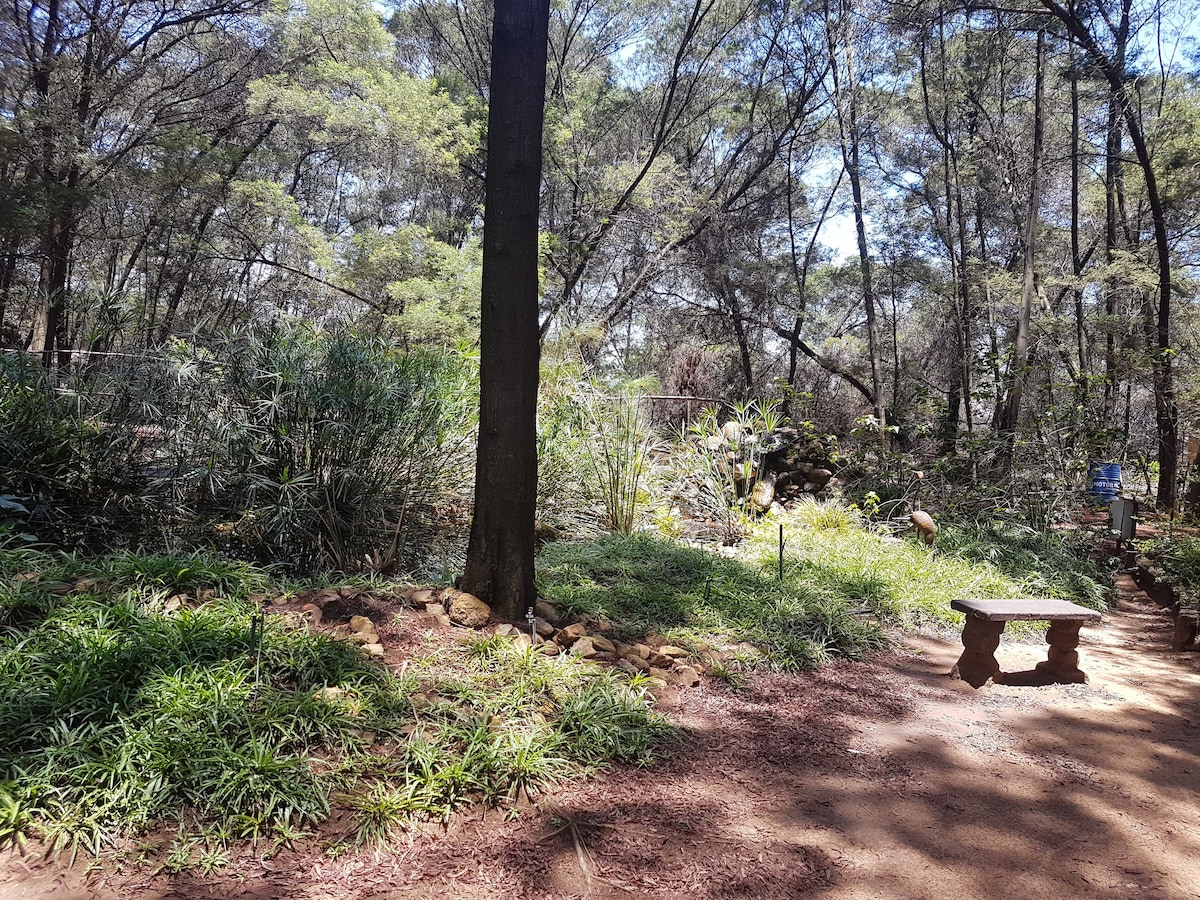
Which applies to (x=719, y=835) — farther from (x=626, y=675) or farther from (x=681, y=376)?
(x=681, y=376)

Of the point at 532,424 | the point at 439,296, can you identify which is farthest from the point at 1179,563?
the point at 439,296

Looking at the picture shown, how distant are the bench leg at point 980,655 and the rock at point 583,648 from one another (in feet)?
6.10

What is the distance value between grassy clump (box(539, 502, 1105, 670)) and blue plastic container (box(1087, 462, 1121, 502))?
1081mm

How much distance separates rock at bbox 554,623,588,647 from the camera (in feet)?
9.78

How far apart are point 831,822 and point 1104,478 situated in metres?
6.31

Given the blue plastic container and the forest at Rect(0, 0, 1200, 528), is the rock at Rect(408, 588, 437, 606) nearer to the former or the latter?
the forest at Rect(0, 0, 1200, 528)

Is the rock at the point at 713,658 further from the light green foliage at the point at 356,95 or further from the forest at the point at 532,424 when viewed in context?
the light green foliage at the point at 356,95

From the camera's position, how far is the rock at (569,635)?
2.98 meters

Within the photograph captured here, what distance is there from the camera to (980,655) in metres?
3.28

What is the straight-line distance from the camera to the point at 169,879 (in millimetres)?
1529

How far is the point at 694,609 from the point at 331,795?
7.43 ft

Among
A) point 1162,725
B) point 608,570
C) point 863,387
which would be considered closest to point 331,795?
point 608,570

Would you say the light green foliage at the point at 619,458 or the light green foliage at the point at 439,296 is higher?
the light green foliage at the point at 439,296

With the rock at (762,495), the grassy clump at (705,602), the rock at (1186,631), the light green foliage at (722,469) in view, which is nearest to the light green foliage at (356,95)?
the light green foliage at (722,469)
